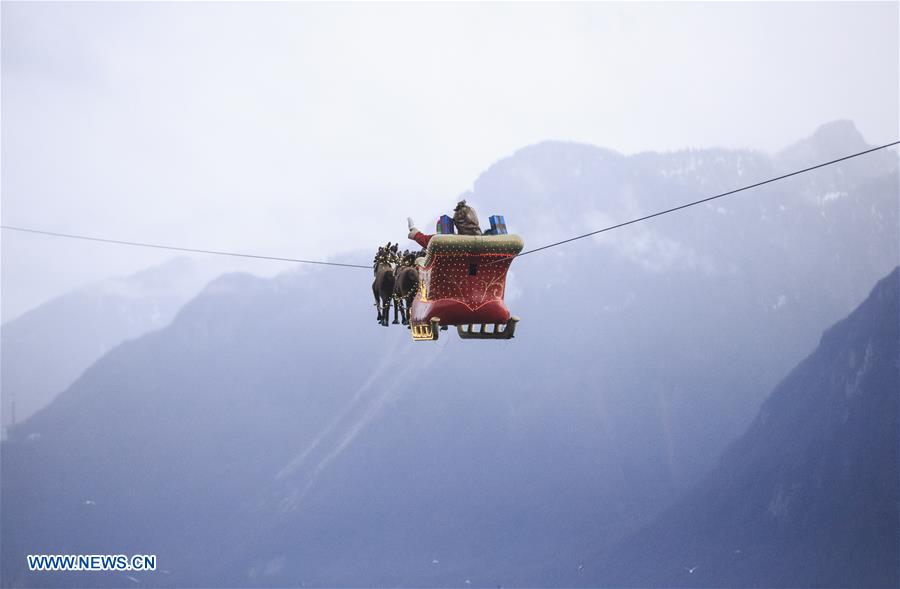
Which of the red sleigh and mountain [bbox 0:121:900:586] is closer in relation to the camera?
the red sleigh

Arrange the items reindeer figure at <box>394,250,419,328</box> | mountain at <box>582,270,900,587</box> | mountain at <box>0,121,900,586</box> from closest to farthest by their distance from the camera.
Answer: reindeer figure at <box>394,250,419,328</box>, mountain at <box>582,270,900,587</box>, mountain at <box>0,121,900,586</box>

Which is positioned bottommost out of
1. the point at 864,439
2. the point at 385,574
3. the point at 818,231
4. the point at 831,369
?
the point at 385,574

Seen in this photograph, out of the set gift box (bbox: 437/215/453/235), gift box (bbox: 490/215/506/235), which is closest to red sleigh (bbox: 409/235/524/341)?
gift box (bbox: 490/215/506/235)

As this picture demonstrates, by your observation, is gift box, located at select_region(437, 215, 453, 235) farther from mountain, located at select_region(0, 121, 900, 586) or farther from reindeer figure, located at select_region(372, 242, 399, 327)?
mountain, located at select_region(0, 121, 900, 586)

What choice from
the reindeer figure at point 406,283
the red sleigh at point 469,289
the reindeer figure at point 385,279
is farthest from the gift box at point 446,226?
the reindeer figure at point 385,279

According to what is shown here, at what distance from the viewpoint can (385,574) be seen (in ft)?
485

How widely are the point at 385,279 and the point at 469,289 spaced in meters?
3.95

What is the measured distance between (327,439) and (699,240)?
8638 centimetres

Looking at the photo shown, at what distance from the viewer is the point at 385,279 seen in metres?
23.1

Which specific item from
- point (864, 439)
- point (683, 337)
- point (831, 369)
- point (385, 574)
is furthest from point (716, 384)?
point (385, 574)

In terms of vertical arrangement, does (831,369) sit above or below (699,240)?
below

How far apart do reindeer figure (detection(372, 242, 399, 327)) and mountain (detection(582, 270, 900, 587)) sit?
355 ft

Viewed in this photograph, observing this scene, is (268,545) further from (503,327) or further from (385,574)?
(503,327)

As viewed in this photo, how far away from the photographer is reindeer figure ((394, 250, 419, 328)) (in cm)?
2189
